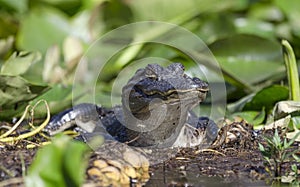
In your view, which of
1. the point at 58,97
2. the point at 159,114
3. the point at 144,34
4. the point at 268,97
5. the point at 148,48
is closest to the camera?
the point at 159,114

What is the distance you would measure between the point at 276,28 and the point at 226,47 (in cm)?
84

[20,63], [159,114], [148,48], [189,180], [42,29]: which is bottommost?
[189,180]

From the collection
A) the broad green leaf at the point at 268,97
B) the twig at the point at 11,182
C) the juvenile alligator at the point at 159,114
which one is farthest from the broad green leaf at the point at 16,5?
the twig at the point at 11,182

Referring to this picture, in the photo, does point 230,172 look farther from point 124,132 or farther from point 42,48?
point 42,48

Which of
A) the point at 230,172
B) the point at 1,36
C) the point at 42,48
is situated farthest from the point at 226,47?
the point at 230,172

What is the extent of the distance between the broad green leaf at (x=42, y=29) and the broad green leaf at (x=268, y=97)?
75.3 inches

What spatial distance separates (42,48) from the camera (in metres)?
5.23

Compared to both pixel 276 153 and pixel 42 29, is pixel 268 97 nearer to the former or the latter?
pixel 276 153

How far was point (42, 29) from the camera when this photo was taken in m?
5.38

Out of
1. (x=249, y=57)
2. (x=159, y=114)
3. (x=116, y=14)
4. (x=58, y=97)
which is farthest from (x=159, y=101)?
(x=116, y=14)

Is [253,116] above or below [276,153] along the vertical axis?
above

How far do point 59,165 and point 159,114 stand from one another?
927mm

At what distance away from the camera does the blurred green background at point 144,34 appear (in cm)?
450

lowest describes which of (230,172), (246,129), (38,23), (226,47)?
(230,172)
